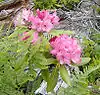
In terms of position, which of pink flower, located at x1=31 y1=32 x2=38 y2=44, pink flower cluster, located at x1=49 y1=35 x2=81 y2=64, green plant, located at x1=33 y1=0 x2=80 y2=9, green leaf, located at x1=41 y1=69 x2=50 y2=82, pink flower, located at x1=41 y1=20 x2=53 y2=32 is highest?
pink flower, located at x1=41 y1=20 x2=53 y2=32

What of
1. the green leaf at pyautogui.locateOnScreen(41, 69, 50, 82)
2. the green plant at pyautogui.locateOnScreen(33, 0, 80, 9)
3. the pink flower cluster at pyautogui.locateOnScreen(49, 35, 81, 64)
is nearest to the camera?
the pink flower cluster at pyautogui.locateOnScreen(49, 35, 81, 64)

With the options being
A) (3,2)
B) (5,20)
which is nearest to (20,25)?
(5,20)

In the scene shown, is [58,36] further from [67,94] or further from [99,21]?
[99,21]

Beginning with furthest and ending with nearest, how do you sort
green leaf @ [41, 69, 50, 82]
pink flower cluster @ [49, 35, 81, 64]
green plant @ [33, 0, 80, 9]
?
1. green plant @ [33, 0, 80, 9]
2. green leaf @ [41, 69, 50, 82]
3. pink flower cluster @ [49, 35, 81, 64]

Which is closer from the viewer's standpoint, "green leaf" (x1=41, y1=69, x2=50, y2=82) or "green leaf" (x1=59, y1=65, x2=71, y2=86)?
"green leaf" (x1=59, y1=65, x2=71, y2=86)

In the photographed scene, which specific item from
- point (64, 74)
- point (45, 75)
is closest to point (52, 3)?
point (45, 75)

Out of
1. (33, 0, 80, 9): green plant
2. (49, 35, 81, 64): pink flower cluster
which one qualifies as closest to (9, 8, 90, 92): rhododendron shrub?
(49, 35, 81, 64): pink flower cluster

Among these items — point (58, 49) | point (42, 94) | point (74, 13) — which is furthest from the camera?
point (74, 13)

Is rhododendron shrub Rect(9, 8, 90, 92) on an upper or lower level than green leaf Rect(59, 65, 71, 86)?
upper

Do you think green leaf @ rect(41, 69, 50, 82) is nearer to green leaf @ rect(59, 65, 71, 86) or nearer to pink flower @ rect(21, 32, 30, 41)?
green leaf @ rect(59, 65, 71, 86)
